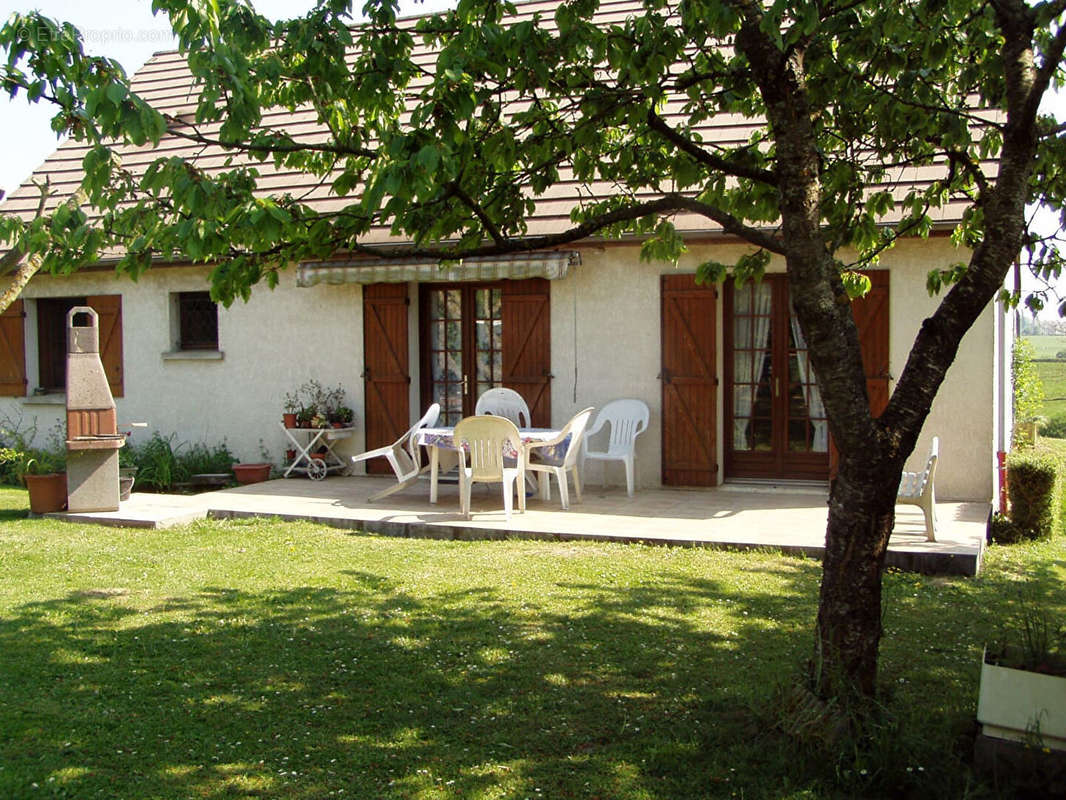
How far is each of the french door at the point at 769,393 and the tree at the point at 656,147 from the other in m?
4.34

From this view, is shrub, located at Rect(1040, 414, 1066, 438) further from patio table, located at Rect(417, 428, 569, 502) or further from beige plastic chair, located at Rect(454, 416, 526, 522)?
beige plastic chair, located at Rect(454, 416, 526, 522)

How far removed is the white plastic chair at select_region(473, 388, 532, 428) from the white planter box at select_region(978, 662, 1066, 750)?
768 centimetres

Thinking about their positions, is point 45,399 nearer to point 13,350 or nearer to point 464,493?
point 13,350

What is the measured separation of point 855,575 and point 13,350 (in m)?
13.1

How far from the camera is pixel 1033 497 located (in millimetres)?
8875

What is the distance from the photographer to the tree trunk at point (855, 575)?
3.99 metres

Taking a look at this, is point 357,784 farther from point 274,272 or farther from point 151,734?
point 274,272

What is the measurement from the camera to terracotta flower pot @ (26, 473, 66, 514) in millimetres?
9680

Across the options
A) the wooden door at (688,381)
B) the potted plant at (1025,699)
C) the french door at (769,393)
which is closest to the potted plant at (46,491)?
the wooden door at (688,381)

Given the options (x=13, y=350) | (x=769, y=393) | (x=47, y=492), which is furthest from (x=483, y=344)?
(x=13, y=350)

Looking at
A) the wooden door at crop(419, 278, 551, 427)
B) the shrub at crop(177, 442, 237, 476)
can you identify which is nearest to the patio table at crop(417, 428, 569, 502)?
the wooden door at crop(419, 278, 551, 427)

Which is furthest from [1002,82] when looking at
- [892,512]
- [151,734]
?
[151,734]

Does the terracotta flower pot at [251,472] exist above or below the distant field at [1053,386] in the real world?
below

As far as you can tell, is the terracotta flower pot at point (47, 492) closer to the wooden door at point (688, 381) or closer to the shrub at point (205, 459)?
the shrub at point (205, 459)
